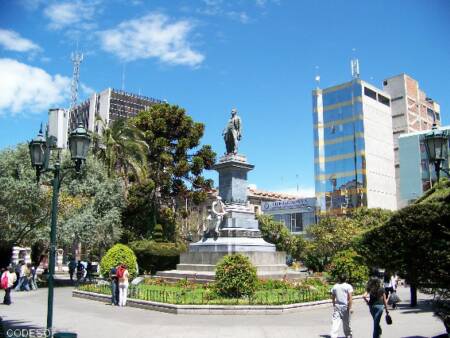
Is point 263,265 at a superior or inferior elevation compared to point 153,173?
inferior

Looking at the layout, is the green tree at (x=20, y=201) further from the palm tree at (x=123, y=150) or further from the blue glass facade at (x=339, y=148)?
the blue glass facade at (x=339, y=148)

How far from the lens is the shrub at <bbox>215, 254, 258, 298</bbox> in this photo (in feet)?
51.6

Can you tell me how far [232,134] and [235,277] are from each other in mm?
11488

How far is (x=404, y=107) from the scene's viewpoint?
8762 cm

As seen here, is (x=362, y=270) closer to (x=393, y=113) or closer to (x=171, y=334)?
(x=171, y=334)

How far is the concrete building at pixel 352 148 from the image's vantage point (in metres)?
79.1

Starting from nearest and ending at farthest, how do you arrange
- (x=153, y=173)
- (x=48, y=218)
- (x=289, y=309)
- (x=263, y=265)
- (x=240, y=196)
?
(x=289, y=309)
(x=263, y=265)
(x=240, y=196)
(x=48, y=218)
(x=153, y=173)

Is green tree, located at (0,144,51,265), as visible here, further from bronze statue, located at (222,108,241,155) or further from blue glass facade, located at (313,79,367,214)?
blue glass facade, located at (313,79,367,214)

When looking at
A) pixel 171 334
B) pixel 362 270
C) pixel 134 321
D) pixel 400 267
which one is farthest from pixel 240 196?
pixel 400 267

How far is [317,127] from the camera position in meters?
84.6

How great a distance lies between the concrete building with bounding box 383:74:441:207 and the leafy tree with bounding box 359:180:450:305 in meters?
83.9

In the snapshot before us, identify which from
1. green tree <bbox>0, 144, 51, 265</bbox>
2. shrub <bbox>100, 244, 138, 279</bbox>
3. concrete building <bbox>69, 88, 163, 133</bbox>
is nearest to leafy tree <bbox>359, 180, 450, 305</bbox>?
shrub <bbox>100, 244, 138, 279</bbox>

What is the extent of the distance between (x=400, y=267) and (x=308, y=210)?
7817 cm

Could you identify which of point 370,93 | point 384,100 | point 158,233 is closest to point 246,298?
point 158,233
